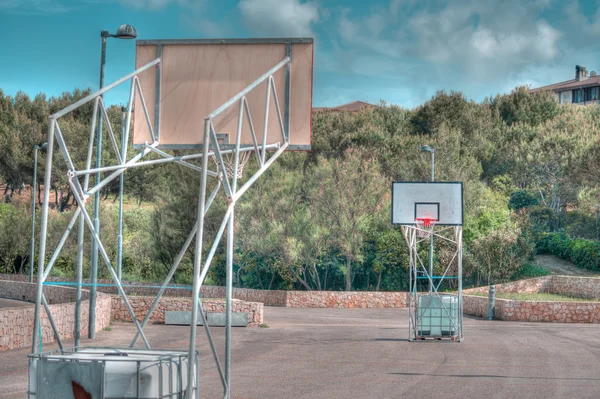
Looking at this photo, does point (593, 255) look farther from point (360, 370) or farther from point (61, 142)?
point (61, 142)

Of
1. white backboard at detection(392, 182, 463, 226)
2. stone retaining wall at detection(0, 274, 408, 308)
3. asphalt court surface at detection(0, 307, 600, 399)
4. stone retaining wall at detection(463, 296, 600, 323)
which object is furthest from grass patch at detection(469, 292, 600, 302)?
white backboard at detection(392, 182, 463, 226)

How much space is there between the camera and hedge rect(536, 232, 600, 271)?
48156mm

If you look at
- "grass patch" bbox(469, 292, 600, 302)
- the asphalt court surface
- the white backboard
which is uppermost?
the white backboard

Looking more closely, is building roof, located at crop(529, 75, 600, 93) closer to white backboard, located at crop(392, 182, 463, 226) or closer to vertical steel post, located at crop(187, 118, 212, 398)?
white backboard, located at crop(392, 182, 463, 226)

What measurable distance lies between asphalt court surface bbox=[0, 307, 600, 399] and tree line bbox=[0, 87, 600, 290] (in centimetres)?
1477

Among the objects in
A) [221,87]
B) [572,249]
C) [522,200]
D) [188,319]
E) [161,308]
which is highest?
[522,200]

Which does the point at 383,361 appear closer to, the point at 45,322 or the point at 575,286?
the point at 45,322

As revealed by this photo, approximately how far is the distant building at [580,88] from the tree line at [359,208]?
1180 inches

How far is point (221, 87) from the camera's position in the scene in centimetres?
1430

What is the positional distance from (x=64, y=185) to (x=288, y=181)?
94.8 feet

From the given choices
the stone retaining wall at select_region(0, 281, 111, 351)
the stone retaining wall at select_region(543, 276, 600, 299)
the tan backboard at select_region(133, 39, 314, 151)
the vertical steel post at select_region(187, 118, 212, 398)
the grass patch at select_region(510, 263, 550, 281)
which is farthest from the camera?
the grass patch at select_region(510, 263, 550, 281)

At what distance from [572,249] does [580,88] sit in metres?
58.0

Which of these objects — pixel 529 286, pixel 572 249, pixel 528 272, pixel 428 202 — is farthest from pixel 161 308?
pixel 572 249

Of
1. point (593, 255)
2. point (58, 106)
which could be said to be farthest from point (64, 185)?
point (593, 255)
